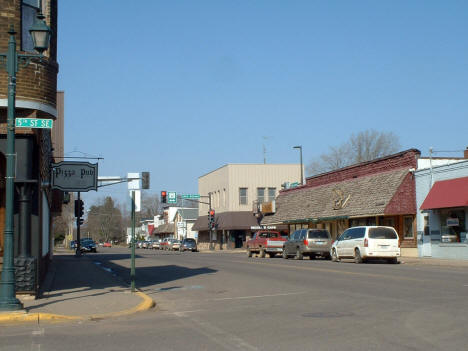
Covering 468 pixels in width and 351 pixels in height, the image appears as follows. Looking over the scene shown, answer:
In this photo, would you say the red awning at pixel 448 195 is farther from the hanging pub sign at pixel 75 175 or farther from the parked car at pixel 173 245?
the parked car at pixel 173 245

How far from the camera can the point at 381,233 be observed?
29.5 metres

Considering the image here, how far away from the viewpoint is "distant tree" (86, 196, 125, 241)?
5595 inches

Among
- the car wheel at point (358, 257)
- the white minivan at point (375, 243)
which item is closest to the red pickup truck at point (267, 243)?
the white minivan at point (375, 243)

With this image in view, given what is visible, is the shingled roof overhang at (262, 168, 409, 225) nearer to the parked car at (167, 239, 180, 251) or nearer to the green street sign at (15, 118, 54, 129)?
the parked car at (167, 239, 180, 251)

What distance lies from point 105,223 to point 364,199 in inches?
4342

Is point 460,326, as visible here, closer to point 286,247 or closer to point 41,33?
point 41,33

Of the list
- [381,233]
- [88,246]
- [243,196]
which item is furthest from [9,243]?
[243,196]

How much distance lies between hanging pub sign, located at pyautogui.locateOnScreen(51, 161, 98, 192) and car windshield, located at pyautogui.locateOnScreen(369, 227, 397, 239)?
1723 cm

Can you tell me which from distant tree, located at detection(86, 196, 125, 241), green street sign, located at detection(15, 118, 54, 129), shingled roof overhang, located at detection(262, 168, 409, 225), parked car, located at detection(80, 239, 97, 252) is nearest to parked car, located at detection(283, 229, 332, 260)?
shingled roof overhang, located at detection(262, 168, 409, 225)

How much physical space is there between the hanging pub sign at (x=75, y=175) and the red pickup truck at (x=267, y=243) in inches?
1028

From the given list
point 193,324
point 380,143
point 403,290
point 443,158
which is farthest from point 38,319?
point 380,143

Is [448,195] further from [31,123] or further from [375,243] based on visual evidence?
[31,123]

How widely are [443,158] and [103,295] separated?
2707 centimetres

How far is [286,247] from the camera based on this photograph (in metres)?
37.6
